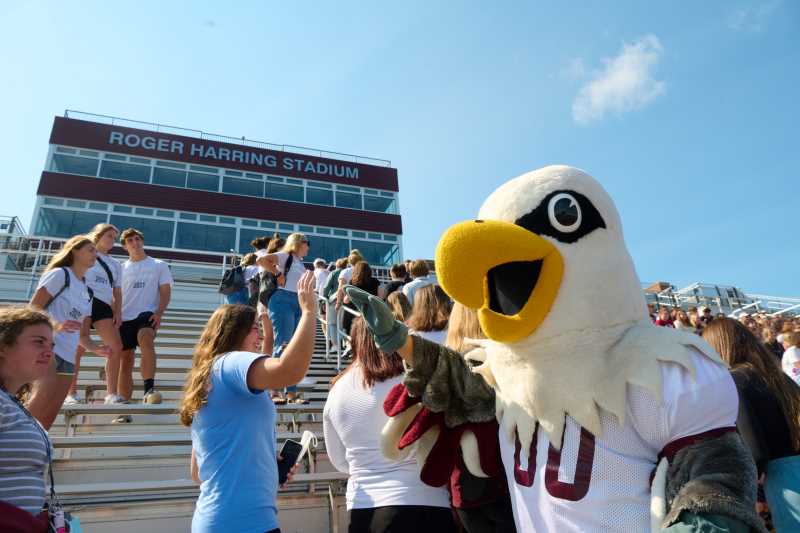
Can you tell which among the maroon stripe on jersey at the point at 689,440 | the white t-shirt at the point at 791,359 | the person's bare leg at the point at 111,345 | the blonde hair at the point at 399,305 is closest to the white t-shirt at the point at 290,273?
the person's bare leg at the point at 111,345

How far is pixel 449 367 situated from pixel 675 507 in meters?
0.73

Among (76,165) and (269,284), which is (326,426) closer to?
(269,284)

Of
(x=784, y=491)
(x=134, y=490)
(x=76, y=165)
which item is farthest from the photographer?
(x=76, y=165)

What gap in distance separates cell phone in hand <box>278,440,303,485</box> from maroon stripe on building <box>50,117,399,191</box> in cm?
2355

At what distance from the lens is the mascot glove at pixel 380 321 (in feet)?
4.93

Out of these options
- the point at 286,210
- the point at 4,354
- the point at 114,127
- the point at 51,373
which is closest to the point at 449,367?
the point at 4,354

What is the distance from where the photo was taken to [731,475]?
1149 mm

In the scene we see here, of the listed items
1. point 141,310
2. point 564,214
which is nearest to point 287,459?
point 564,214

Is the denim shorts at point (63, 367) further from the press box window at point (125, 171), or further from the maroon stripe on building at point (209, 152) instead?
the maroon stripe on building at point (209, 152)

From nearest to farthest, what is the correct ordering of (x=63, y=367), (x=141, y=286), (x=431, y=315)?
(x=431, y=315), (x=63, y=367), (x=141, y=286)

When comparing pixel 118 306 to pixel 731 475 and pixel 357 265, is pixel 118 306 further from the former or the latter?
pixel 731 475

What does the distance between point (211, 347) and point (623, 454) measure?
1658 millimetres

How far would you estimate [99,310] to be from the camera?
4.44 m

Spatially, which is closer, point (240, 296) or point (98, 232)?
point (98, 232)
